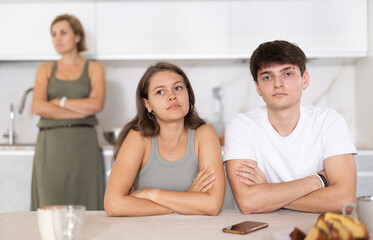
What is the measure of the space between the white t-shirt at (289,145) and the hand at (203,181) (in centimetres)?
13

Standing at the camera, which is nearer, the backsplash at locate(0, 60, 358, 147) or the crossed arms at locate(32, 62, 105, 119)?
the crossed arms at locate(32, 62, 105, 119)

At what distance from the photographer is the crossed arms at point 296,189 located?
140 cm

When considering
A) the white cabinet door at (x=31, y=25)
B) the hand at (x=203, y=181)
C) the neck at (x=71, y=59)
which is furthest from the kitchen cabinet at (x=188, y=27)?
the hand at (x=203, y=181)

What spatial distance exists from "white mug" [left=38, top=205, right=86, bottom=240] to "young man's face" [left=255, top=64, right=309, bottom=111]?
0.95 meters

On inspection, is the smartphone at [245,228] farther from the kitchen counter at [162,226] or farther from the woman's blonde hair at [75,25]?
the woman's blonde hair at [75,25]

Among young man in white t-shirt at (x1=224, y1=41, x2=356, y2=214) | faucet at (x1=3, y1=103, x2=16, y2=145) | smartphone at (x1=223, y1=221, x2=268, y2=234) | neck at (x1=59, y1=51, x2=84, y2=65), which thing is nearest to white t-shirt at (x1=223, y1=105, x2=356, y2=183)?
young man in white t-shirt at (x1=224, y1=41, x2=356, y2=214)

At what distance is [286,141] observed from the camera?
1.64 m

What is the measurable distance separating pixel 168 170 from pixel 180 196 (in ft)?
0.97

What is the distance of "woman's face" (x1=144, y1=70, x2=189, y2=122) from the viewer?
5.39ft

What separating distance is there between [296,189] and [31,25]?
2.38 metres

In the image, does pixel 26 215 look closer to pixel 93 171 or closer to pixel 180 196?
pixel 180 196

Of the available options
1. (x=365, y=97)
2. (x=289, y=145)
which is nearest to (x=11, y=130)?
(x=289, y=145)

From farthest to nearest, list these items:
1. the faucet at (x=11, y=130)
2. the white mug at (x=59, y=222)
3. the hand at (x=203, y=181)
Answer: the faucet at (x=11, y=130) → the hand at (x=203, y=181) → the white mug at (x=59, y=222)

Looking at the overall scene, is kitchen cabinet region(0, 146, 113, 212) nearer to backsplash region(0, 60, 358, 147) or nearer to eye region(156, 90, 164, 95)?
backsplash region(0, 60, 358, 147)
